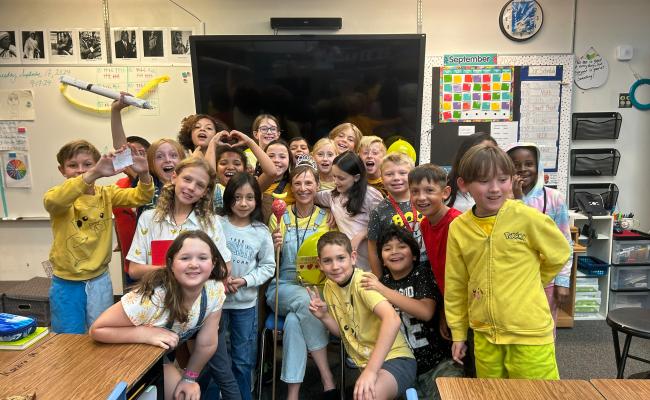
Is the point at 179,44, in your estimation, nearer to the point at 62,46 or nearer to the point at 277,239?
the point at 62,46

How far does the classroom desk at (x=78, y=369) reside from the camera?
132 centimetres

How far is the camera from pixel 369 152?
2.96 m

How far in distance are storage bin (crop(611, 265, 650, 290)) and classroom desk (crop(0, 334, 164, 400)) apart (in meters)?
3.76

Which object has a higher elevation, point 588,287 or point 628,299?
point 588,287

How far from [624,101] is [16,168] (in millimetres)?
5570

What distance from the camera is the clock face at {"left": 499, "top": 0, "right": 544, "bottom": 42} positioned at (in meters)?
3.97

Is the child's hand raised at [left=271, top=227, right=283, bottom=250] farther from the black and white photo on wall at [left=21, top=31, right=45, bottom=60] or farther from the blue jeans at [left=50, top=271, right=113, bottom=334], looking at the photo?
the black and white photo on wall at [left=21, top=31, right=45, bottom=60]

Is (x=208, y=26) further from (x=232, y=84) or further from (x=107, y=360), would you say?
(x=107, y=360)

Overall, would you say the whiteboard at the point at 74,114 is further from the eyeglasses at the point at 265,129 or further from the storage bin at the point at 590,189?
the storage bin at the point at 590,189

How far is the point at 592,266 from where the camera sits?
147 inches

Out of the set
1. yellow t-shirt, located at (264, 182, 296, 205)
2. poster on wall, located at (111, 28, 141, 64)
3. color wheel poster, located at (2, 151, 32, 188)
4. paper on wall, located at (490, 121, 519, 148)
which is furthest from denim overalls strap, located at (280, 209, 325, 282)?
color wheel poster, located at (2, 151, 32, 188)

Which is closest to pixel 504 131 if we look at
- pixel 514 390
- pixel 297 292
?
pixel 297 292

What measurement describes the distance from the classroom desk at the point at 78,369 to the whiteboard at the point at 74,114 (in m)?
2.80

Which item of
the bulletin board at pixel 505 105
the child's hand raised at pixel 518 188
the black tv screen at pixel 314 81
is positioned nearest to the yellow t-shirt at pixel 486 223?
the child's hand raised at pixel 518 188
